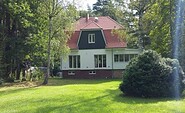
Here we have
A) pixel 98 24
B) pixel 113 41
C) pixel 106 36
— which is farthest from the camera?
pixel 98 24

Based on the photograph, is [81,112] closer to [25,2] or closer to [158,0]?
[158,0]

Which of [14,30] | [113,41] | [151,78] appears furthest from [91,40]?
[151,78]

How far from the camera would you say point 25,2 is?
2661 centimetres

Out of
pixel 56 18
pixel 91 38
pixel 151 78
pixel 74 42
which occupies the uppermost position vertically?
pixel 56 18

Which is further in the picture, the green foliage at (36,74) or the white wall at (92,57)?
the white wall at (92,57)

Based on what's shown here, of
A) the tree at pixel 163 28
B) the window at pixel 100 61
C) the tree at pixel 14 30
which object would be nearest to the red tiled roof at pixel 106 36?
the window at pixel 100 61

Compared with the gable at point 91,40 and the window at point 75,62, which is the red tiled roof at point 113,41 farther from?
the window at point 75,62

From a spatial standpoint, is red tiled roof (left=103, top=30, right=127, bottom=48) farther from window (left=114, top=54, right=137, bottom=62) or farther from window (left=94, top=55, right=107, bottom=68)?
window (left=94, top=55, right=107, bottom=68)

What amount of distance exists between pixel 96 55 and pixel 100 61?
909 mm

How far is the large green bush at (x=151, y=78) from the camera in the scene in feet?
47.8

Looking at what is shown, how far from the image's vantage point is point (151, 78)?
14781 mm

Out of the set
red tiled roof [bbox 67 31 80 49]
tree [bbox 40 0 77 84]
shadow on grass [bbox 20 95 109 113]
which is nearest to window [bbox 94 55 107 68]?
red tiled roof [bbox 67 31 80 49]

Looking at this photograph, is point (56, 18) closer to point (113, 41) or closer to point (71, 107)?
point (113, 41)

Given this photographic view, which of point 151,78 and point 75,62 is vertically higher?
point 75,62
